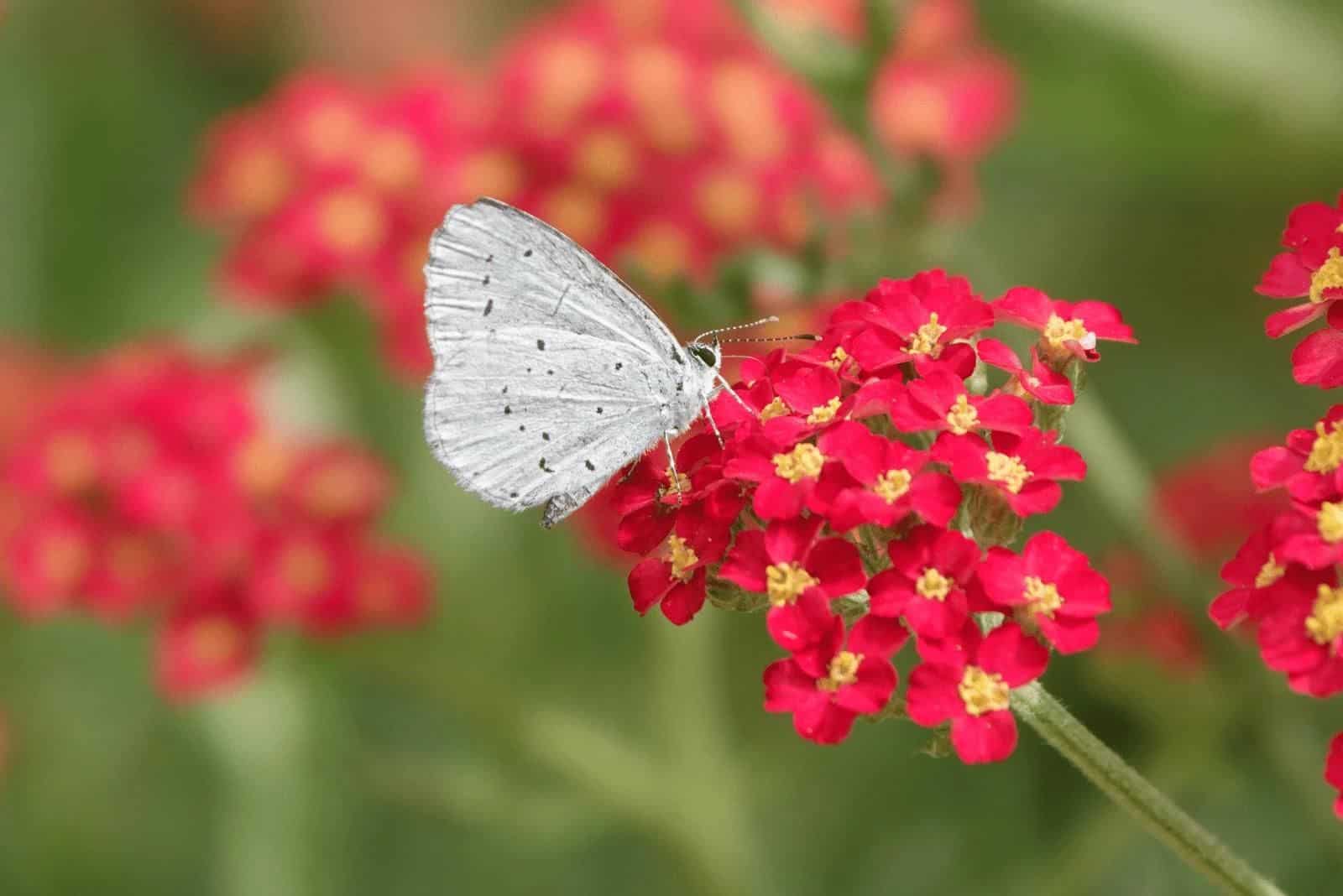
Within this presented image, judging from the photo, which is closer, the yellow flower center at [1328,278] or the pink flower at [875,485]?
the pink flower at [875,485]

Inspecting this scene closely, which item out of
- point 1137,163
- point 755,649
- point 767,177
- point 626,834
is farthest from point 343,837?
point 1137,163

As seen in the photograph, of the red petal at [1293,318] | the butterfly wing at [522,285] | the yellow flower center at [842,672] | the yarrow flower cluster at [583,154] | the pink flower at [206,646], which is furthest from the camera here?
the yarrow flower cluster at [583,154]

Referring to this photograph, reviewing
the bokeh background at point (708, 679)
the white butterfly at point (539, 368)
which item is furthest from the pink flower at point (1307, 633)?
the bokeh background at point (708, 679)

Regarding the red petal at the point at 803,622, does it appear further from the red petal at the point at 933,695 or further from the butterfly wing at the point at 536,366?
the butterfly wing at the point at 536,366

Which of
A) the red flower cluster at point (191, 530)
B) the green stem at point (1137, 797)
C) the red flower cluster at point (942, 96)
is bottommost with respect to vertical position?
the red flower cluster at point (191, 530)

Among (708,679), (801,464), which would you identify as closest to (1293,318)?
(801,464)

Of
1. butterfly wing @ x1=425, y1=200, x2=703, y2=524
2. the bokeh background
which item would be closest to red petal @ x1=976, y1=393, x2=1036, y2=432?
butterfly wing @ x1=425, y1=200, x2=703, y2=524

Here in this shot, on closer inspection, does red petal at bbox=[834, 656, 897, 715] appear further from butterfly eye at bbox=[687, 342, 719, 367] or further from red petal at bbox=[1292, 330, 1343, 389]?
butterfly eye at bbox=[687, 342, 719, 367]
